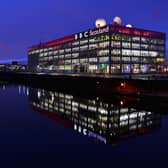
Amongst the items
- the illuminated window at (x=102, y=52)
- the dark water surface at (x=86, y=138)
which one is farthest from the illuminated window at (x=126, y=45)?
the dark water surface at (x=86, y=138)

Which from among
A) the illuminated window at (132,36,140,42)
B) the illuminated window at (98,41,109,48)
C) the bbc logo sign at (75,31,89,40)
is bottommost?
the illuminated window at (98,41,109,48)

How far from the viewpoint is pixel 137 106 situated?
3238cm

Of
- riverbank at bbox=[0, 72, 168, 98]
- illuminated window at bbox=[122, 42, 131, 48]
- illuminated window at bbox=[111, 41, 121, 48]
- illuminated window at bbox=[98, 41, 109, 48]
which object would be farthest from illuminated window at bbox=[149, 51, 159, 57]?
riverbank at bbox=[0, 72, 168, 98]

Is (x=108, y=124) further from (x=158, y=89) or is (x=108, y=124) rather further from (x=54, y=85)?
(x=54, y=85)

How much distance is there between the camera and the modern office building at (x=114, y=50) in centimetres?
12309

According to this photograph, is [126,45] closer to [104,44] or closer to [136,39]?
[136,39]

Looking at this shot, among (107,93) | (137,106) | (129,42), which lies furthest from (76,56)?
(137,106)

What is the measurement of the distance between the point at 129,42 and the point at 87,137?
378 ft

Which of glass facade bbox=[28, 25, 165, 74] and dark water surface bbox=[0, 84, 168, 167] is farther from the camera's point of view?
glass facade bbox=[28, 25, 165, 74]

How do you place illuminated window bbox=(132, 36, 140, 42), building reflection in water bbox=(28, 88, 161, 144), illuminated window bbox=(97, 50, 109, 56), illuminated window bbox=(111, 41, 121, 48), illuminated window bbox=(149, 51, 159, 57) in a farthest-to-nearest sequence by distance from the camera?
illuminated window bbox=(149, 51, 159, 57), illuminated window bbox=(132, 36, 140, 42), illuminated window bbox=(97, 50, 109, 56), illuminated window bbox=(111, 41, 121, 48), building reflection in water bbox=(28, 88, 161, 144)

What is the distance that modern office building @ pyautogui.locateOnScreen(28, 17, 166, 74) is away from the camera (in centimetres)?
12309

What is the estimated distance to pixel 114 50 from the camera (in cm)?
12344

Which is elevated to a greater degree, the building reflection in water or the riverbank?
the riverbank

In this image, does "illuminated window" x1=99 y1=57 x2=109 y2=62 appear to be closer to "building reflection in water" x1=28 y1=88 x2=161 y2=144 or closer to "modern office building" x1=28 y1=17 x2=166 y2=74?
"modern office building" x1=28 y1=17 x2=166 y2=74
